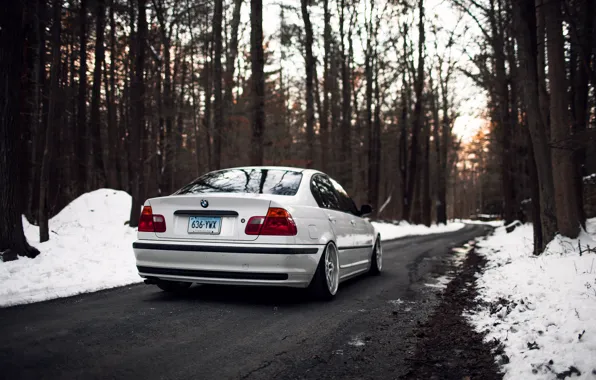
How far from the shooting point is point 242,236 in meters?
4.68

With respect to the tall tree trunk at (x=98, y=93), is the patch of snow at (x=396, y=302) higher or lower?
lower

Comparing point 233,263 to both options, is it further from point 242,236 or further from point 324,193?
point 324,193

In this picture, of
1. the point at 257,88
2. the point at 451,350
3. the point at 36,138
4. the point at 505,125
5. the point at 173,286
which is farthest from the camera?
the point at 505,125

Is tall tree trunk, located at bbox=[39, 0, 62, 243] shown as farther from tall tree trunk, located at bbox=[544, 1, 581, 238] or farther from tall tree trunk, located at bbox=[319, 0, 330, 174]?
tall tree trunk, located at bbox=[319, 0, 330, 174]

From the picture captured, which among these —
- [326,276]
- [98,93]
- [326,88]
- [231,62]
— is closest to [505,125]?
[326,88]

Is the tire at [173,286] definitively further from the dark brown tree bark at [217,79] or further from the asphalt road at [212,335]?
the dark brown tree bark at [217,79]

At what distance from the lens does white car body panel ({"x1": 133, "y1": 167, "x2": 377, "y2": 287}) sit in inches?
182

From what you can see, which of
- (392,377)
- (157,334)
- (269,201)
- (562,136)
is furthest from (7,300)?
(562,136)

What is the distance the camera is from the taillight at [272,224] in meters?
4.68

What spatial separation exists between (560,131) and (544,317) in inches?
221

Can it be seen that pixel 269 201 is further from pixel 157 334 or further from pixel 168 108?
pixel 168 108

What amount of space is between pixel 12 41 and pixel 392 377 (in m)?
7.67

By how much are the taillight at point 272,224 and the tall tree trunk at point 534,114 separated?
19.8 ft

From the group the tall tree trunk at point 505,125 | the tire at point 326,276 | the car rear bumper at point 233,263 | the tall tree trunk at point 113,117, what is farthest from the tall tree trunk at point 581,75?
the tall tree trunk at point 113,117
